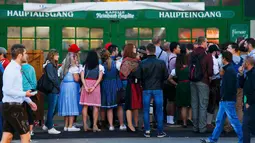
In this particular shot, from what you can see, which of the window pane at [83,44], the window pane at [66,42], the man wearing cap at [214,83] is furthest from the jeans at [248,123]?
the window pane at [66,42]

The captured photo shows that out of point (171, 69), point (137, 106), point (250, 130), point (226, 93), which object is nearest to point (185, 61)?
point (171, 69)

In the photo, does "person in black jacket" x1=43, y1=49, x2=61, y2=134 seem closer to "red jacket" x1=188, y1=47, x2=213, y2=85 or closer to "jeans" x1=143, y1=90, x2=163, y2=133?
"jeans" x1=143, y1=90, x2=163, y2=133

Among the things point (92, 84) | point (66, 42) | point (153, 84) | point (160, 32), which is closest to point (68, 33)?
point (66, 42)

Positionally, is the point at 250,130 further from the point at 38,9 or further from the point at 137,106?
the point at 38,9

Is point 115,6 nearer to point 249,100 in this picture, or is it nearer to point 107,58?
point 107,58

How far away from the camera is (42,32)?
750 inches

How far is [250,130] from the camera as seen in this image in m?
11.9

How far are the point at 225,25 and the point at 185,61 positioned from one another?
4191 millimetres

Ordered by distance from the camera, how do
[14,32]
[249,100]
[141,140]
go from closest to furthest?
[249,100]
[141,140]
[14,32]

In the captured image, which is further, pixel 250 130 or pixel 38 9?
pixel 38 9

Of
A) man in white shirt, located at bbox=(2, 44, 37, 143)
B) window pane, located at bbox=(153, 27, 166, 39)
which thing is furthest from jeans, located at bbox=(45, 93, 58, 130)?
window pane, located at bbox=(153, 27, 166, 39)

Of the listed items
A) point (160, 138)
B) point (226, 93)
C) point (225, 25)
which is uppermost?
point (225, 25)

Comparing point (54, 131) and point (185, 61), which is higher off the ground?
point (185, 61)

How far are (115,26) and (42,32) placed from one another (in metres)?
2.01
